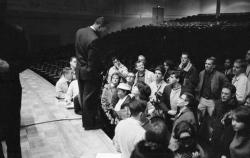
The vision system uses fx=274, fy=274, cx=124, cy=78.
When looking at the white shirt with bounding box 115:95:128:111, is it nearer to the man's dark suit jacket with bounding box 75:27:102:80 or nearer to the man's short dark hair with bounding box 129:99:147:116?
the man's dark suit jacket with bounding box 75:27:102:80

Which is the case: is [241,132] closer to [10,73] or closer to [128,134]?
[128,134]

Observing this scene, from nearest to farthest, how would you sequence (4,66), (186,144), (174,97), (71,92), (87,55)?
(4,66)
(186,144)
(87,55)
(174,97)
(71,92)

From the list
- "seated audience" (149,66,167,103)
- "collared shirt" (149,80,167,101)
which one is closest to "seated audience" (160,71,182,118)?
"seated audience" (149,66,167,103)

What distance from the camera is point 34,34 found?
46.5ft

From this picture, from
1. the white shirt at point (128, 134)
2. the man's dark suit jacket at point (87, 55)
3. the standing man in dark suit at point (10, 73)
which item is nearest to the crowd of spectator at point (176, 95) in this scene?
the white shirt at point (128, 134)

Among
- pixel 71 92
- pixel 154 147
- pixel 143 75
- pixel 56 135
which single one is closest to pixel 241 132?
pixel 154 147

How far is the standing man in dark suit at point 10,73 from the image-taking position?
212cm

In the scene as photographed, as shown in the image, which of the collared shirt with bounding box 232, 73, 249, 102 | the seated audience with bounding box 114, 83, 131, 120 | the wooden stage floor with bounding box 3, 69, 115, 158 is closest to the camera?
the wooden stage floor with bounding box 3, 69, 115, 158

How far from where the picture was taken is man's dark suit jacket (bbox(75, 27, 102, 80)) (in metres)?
3.49

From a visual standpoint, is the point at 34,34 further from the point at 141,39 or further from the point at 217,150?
the point at 217,150

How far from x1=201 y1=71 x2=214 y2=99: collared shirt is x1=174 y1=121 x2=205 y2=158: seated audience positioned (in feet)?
7.24

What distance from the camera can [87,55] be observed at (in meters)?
3.61

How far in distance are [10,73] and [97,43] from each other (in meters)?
1.53

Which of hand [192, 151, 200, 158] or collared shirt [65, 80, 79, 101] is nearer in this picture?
hand [192, 151, 200, 158]
